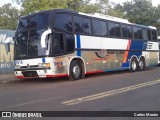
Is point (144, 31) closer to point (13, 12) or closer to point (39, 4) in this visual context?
point (39, 4)

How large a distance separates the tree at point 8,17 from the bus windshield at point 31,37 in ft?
85.9

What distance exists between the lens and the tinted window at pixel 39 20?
44.6 ft

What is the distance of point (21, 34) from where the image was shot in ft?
47.0

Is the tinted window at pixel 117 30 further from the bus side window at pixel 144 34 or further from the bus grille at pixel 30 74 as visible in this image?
the bus grille at pixel 30 74

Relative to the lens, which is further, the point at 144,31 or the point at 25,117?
the point at 144,31

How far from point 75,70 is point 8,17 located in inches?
1354

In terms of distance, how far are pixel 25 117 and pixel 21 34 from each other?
26.9ft

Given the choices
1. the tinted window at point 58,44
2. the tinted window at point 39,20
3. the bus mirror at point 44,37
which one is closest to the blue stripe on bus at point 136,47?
the tinted window at point 58,44

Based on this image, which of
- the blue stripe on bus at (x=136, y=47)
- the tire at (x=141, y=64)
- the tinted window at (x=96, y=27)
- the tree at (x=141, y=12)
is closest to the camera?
the tinted window at (x=96, y=27)

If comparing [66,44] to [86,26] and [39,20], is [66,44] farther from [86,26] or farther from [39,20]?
[86,26]

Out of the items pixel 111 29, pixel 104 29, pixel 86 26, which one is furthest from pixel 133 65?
pixel 86 26

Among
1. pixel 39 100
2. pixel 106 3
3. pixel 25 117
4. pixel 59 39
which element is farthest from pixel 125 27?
pixel 106 3

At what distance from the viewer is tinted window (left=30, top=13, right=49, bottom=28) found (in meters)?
13.6

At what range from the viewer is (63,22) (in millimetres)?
14109
